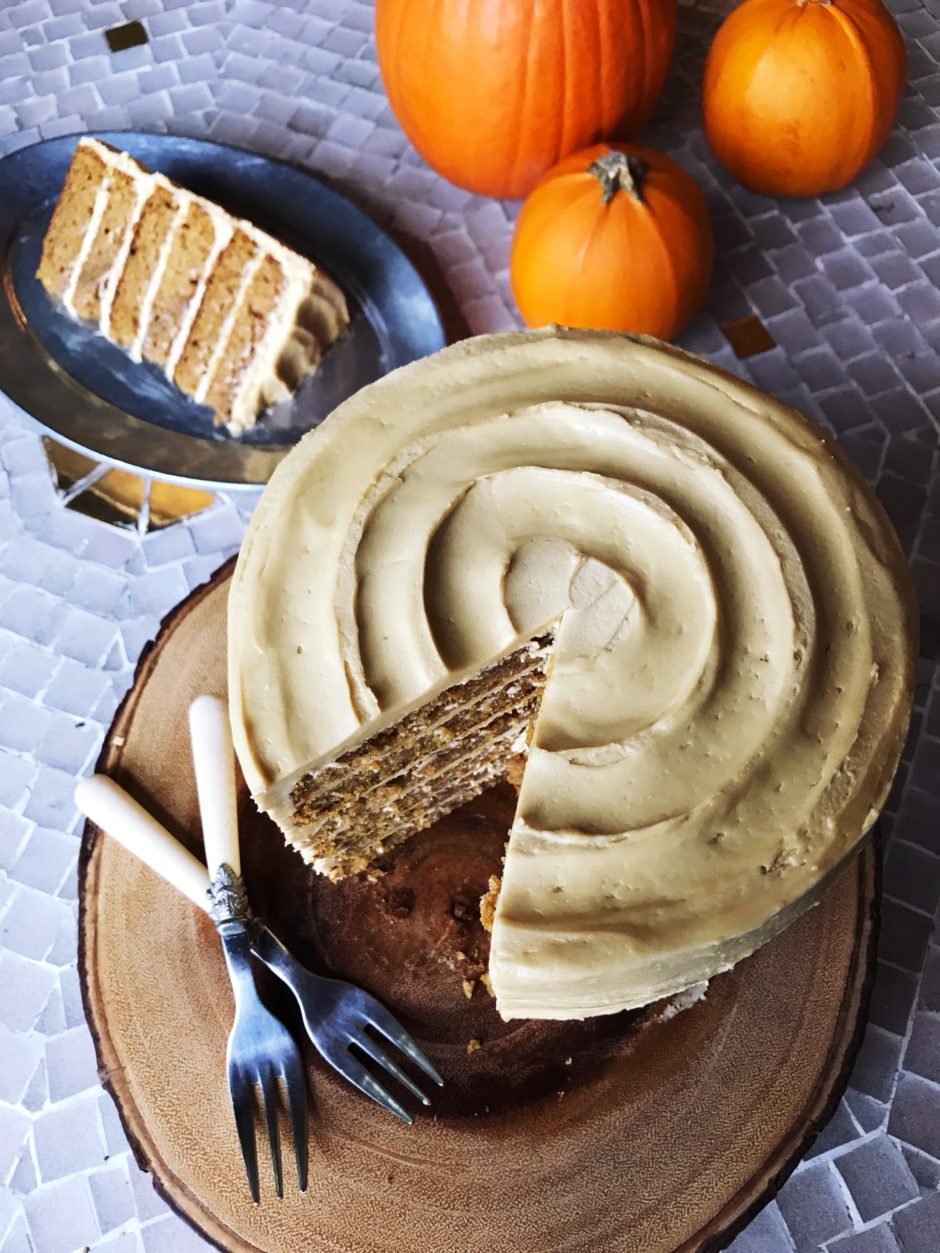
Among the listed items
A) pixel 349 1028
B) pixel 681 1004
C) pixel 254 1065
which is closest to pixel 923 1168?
pixel 681 1004

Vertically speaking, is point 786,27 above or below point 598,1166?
above

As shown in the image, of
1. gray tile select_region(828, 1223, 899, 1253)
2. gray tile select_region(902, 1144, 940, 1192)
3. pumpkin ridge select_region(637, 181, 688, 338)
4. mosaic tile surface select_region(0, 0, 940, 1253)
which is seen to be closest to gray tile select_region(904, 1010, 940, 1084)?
mosaic tile surface select_region(0, 0, 940, 1253)

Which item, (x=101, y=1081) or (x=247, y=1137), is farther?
(x=101, y=1081)

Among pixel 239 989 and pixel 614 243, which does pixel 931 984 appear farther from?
pixel 614 243

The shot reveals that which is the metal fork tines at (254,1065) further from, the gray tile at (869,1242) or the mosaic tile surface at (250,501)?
the gray tile at (869,1242)

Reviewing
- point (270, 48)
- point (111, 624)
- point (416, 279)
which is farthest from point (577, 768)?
point (270, 48)

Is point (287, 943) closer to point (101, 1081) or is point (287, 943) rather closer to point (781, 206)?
point (101, 1081)

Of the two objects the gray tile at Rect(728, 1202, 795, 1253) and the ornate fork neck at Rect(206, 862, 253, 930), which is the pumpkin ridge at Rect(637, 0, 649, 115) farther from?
the gray tile at Rect(728, 1202, 795, 1253)
